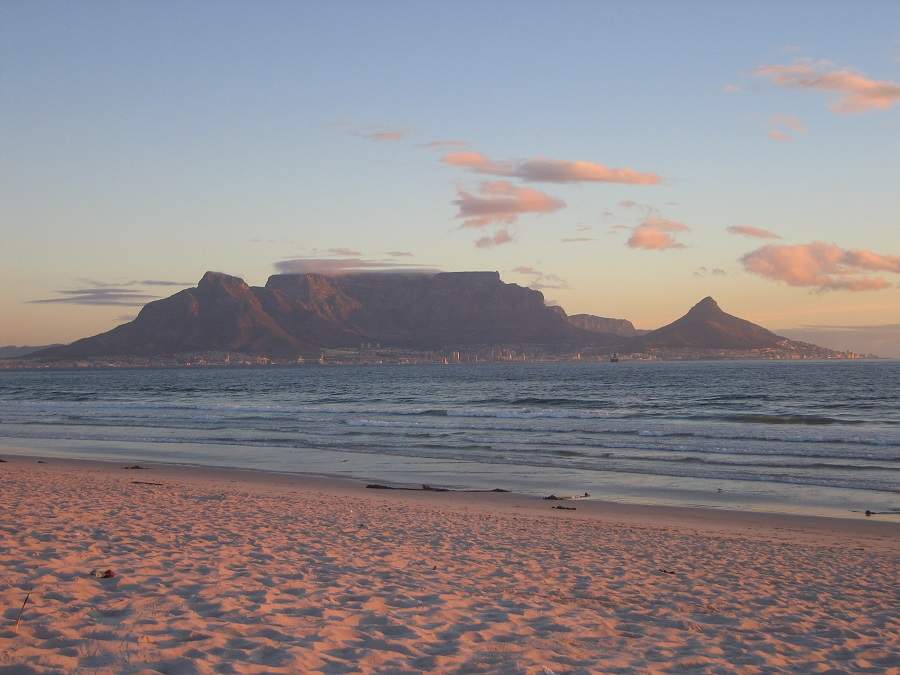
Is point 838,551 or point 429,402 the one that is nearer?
point 838,551

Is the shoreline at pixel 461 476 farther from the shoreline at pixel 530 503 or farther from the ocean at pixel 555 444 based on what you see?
the shoreline at pixel 530 503

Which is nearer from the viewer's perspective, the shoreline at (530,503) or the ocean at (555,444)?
the shoreline at (530,503)

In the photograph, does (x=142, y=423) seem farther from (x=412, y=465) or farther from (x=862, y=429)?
(x=862, y=429)

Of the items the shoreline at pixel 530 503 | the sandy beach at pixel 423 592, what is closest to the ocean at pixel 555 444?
the shoreline at pixel 530 503

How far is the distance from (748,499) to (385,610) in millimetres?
14100

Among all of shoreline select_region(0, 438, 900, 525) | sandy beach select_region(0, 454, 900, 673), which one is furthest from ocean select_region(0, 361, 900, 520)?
sandy beach select_region(0, 454, 900, 673)

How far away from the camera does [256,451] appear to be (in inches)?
1215

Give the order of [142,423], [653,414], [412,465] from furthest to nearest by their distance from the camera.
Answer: [653,414] < [142,423] < [412,465]

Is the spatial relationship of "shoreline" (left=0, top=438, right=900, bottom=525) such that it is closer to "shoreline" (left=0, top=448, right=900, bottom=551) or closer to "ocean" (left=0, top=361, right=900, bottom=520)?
"ocean" (left=0, top=361, right=900, bottom=520)

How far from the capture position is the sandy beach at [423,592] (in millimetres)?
6398

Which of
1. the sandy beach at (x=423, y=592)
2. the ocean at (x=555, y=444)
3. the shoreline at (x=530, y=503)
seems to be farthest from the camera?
the ocean at (x=555, y=444)

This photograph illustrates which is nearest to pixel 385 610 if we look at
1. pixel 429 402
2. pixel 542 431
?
pixel 542 431

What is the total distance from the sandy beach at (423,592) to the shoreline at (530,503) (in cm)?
27

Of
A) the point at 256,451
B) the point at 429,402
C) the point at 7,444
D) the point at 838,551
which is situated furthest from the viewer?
the point at 429,402
